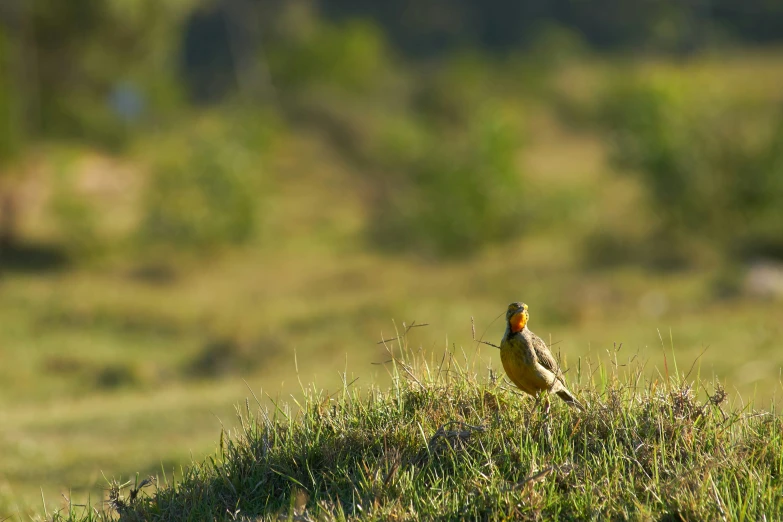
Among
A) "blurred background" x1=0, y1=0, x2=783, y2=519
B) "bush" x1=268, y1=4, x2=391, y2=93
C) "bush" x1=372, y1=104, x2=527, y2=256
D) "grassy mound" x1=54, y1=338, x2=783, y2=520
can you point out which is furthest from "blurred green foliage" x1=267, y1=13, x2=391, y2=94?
"grassy mound" x1=54, y1=338, x2=783, y2=520

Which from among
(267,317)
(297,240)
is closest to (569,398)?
(267,317)

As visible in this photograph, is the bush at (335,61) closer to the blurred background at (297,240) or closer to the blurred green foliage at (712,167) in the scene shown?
the blurred background at (297,240)

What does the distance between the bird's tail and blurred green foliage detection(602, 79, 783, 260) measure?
16.4m

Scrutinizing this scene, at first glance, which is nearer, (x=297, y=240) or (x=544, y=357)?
(x=544, y=357)

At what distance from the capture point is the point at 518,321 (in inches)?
165

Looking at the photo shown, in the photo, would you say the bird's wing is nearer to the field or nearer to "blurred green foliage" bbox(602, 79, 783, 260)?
the field

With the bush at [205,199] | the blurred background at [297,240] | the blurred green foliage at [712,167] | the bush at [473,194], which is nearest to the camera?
the blurred background at [297,240]

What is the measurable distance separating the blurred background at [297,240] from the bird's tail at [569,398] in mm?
226

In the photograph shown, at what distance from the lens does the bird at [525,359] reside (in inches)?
163

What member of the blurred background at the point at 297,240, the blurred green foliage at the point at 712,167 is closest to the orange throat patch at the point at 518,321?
the blurred background at the point at 297,240

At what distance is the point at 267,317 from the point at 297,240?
990 cm

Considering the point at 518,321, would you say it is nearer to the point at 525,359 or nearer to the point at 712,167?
the point at 525,359

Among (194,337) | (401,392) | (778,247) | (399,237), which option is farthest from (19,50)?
(401,392)

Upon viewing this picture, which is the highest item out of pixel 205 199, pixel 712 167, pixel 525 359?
pixel 205 199
